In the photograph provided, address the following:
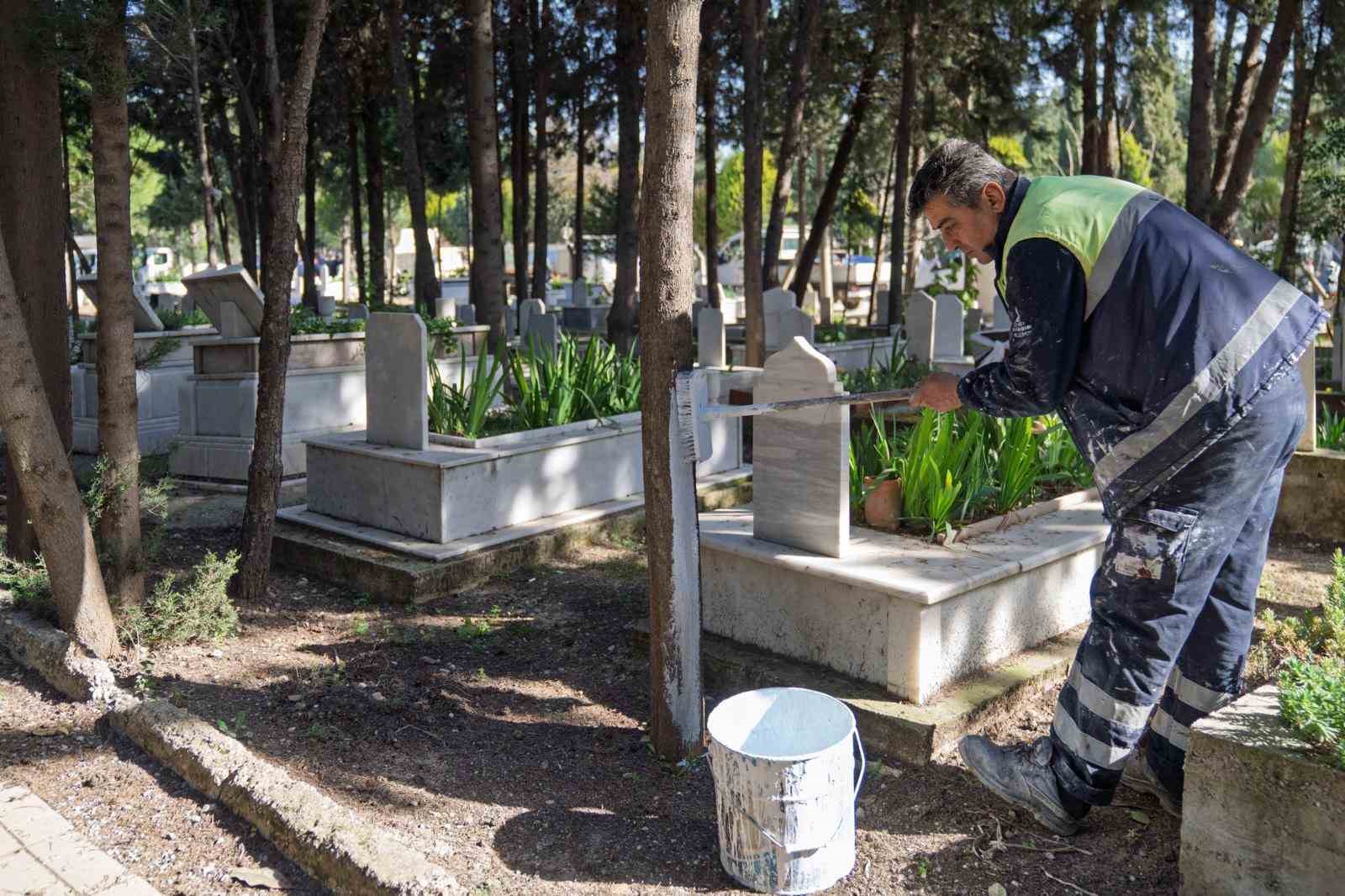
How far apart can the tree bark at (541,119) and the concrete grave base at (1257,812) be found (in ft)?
53.3

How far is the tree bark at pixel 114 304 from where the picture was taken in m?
5.09

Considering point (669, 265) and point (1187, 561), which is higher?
point (669, 265)

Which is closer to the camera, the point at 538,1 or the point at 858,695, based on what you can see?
the point at 858,695

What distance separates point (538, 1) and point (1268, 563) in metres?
15.4

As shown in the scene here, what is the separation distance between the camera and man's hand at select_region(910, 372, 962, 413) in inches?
143

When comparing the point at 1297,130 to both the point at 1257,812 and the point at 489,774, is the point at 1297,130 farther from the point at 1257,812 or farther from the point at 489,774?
the point at 489,774

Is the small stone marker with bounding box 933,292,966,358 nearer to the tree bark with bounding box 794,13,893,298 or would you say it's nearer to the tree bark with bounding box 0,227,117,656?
the tree bark with bounding box 794,13,893,298

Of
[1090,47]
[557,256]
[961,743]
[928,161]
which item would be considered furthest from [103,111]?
[557,256]

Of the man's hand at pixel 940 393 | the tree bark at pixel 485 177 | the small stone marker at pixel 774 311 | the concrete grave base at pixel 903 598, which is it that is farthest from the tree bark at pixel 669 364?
the small stone marker at pixel 774 311

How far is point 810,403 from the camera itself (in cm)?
423

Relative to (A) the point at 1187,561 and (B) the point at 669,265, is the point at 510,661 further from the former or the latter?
(A) the point at 1187,561

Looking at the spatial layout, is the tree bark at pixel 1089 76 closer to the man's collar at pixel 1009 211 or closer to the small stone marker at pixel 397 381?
the small stone marker at pixel 397 381

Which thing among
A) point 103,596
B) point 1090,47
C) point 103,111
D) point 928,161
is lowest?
point 103,596

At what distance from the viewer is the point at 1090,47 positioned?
15781 millimetres
